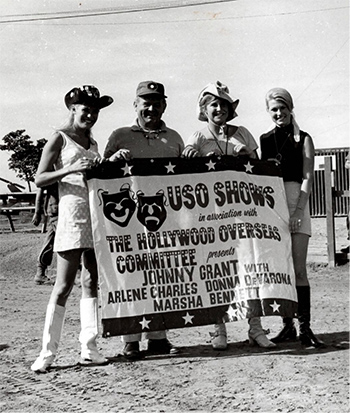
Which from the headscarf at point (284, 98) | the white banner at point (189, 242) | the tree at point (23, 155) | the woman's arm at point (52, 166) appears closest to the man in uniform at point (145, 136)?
the white banner at point (189, 242)

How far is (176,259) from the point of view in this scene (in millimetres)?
5559

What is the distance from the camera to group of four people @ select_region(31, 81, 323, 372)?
5285 millimetres

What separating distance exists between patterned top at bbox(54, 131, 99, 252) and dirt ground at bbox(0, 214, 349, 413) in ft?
3.27

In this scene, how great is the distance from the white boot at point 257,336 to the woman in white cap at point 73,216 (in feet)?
4.47

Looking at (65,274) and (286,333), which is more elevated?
(65,274)

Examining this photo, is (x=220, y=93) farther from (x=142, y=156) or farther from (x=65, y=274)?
(x=65, y=274)

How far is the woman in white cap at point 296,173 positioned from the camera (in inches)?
232

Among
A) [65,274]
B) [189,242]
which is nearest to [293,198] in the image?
[189,242]

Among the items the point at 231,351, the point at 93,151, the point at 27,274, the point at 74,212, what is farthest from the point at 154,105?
the point at 27,274

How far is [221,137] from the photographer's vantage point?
19.4 feet

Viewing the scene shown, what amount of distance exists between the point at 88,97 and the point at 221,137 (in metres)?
1.26

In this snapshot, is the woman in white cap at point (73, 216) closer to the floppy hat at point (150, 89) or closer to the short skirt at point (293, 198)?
the floppy hat at point (150, 89)

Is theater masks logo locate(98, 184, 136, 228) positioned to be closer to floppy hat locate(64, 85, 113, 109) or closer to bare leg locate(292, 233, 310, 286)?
floppy hat locate(64, 85, 113, 109)

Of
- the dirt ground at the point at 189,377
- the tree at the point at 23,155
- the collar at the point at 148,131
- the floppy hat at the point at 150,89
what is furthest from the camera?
the tree at the point at 23,155
